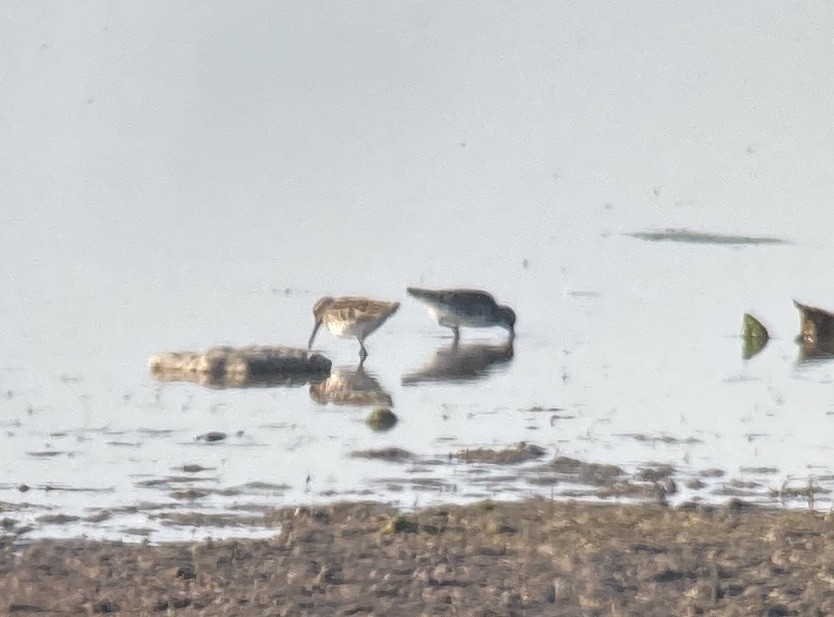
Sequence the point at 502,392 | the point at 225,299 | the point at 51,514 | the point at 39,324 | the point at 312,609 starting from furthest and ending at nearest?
A: the point at 225,299 → the point at 39,324 → the point at 502,392 → the point at 51,514 → the point at 312,609

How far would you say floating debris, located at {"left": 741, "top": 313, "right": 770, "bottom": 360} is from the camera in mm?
21672

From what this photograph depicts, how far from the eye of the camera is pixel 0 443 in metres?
14.9

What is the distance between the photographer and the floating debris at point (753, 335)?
21672 millimetres

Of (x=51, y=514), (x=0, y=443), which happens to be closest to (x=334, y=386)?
(x=0, y=443)

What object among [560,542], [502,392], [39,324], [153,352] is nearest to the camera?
[560,542]

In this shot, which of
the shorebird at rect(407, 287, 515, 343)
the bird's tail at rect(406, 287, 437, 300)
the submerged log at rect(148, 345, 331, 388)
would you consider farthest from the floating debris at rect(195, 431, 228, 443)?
the bird's tail at rect(406, 287, 437, 300)

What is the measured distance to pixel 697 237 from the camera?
32.1 m

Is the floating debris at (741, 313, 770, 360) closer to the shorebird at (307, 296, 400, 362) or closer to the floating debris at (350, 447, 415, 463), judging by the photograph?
the shorebird at (307, 296, 400, 362)

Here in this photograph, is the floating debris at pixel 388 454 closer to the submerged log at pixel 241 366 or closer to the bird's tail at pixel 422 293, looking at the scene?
the submerged log at pixel 241 366

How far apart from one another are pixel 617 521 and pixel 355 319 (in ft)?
30.4

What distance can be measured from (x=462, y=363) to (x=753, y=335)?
123 inches

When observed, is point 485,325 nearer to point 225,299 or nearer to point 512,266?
point 225,299

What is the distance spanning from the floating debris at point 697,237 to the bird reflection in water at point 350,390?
12486mm

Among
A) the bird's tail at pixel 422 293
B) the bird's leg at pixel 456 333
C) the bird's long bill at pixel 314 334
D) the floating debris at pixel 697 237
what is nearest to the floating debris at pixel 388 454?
the bird's long bill at pixel 314 334
